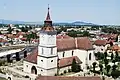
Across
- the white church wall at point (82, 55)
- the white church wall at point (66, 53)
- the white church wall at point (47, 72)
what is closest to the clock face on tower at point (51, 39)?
the white church wall at point (47, 72)

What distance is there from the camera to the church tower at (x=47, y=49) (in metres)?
40.2

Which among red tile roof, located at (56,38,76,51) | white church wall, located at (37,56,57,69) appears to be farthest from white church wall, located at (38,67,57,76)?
red tile roof, located at (56,38,76,51)

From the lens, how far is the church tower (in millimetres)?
40250

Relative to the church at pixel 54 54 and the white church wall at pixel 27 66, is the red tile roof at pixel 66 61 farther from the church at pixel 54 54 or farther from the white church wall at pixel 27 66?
the white church wall at pixel 27 66

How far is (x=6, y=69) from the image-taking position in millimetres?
47656

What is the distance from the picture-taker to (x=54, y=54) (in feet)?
136

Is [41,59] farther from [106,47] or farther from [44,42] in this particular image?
[106,47]

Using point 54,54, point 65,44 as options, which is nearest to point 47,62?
point 54,54

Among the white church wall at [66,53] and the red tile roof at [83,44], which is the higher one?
the red tile roof at [83,44]

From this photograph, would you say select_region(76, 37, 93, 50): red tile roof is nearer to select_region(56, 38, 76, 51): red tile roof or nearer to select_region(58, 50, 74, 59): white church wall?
select_region(56, 38, 76, 51): red tile roof

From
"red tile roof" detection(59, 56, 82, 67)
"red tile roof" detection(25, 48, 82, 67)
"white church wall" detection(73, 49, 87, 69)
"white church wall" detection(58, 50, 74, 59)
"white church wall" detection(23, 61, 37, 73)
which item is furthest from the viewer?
"white church wall" detection(73, 49, 87, 69)

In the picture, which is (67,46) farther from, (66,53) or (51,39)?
(51,39)

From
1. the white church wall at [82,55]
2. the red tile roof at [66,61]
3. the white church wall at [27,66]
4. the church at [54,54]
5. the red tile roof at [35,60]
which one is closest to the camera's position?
the church at [54,54]

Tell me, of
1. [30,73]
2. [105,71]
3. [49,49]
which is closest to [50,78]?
[49,49]
